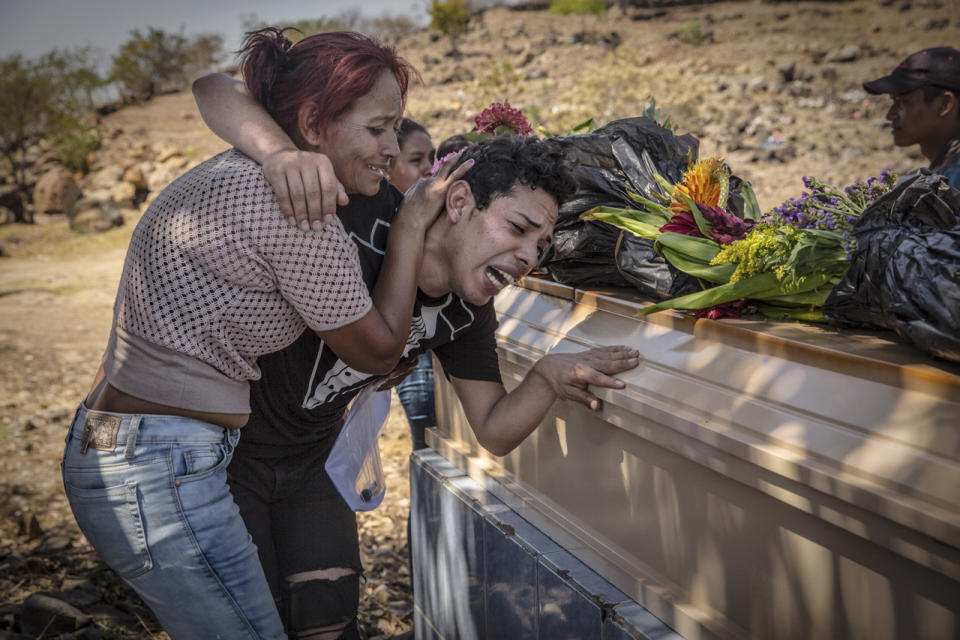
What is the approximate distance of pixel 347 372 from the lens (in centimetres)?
205

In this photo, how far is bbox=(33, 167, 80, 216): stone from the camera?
17422 mm

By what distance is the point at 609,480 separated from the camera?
77.0 inches

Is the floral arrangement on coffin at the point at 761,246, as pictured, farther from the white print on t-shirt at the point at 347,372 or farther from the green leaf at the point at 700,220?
the white print on t-shirt at the point at 347,372

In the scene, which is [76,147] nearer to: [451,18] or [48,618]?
[451,18]

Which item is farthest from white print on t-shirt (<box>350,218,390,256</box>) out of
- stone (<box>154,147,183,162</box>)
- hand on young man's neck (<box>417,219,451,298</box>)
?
stone (<box>154,147,183,162</box>)

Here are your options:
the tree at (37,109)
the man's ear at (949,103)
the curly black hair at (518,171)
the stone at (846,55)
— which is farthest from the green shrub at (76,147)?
the curly black hair at (518,171)

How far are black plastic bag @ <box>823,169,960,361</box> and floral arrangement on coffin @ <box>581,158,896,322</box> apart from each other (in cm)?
9

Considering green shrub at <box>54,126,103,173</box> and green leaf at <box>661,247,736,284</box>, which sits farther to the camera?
green shrub at <box>54,126,103,173</box>

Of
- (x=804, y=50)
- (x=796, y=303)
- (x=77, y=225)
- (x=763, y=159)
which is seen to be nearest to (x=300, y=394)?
(x=796, y=303)

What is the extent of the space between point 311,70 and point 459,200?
0.46 meters

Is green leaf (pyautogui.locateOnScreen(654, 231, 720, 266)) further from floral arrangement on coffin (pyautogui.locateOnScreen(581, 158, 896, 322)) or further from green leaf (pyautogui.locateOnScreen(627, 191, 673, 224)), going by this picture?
green leaf (pyautogui.locateOnScreen(627, 191, 673, 224))

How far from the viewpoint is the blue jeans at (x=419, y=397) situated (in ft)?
11.1

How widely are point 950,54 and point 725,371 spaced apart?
10.6 feet

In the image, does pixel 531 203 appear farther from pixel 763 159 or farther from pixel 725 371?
pixel 763 159
